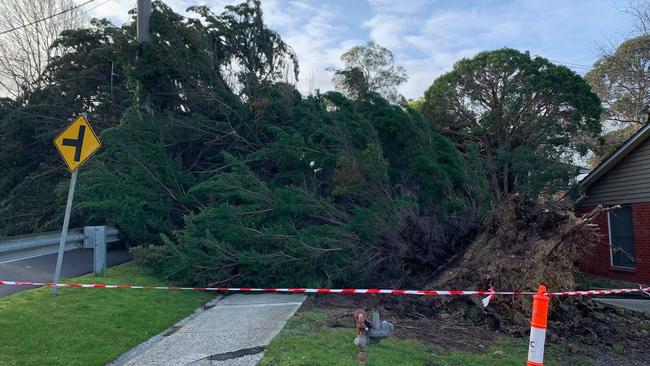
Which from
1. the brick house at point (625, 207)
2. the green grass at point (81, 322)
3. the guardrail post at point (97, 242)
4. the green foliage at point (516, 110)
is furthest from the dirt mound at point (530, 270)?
the green foliage at point (516, 110)

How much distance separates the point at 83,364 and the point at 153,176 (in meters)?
7.36

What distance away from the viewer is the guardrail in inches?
318

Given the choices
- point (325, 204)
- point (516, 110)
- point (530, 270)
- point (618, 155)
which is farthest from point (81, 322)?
point (516, 110)

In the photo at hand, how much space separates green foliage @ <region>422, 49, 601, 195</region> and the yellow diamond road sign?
13.0 m

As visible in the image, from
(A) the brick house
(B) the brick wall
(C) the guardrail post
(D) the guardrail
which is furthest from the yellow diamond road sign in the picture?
(B) the brick wall

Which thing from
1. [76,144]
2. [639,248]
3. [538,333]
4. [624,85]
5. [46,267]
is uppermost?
[624,85]

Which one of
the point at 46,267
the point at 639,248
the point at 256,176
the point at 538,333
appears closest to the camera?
the point at 538,333

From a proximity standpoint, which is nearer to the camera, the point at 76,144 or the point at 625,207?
the point at 76,144

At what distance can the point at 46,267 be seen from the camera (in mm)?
12695

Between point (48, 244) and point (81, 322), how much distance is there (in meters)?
2.99

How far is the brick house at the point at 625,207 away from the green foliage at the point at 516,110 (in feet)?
10.6

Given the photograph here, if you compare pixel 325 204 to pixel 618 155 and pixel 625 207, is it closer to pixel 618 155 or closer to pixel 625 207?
pixel 618 155

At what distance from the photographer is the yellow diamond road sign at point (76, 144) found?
348 inches

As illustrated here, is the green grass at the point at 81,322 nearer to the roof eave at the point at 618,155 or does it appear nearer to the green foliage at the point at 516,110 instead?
the roof eave at the point at 618,155
